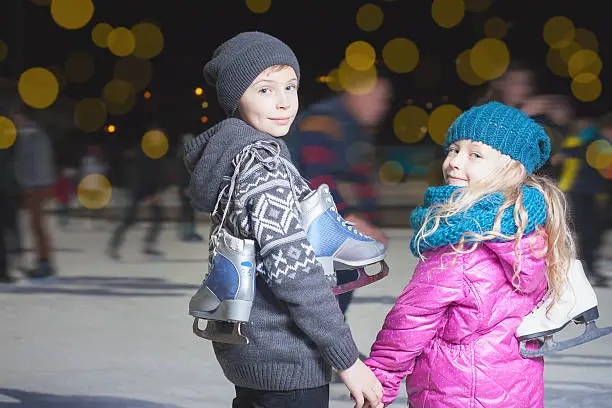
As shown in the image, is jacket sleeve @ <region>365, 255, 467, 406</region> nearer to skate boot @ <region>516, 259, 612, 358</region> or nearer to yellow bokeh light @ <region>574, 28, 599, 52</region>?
skate boot @ <region>516, 259, 612, 358</region>

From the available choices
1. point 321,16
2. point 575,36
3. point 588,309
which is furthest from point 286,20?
point 588,309

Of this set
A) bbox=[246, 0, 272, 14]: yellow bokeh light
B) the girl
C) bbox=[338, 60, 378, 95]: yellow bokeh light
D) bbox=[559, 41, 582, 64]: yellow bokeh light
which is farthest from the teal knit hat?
bbox=[559, 41, 582, 64]: yellow bokeh light

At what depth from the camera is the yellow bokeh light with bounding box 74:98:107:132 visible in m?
28.8

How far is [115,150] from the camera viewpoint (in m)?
26.4

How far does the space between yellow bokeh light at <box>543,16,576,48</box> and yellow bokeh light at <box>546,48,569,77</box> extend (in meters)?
0.40

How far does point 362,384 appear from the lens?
1.88 meters

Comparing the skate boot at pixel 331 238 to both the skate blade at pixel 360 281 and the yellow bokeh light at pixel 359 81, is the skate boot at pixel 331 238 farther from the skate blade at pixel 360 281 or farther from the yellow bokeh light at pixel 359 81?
the yellow bokeh light at pixel 359 81

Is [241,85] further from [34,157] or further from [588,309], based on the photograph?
[34,157]

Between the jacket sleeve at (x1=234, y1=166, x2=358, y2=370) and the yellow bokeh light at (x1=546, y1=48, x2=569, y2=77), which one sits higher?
the yellow bokeh light at (x1=546, y1=48, x2=569, y2=77)

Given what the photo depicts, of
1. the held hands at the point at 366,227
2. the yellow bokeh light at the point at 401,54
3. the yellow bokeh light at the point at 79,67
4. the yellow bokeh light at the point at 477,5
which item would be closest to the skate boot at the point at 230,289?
the held hands at the point at 366,227

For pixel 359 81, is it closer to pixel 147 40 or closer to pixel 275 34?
pixel 275 34

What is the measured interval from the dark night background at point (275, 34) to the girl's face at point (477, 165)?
10.8 metres

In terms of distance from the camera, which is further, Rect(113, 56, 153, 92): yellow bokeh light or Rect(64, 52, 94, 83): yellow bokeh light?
Rect(113, 56, 153, 92): yellow bokeh light

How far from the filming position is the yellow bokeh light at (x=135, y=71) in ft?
88.6
